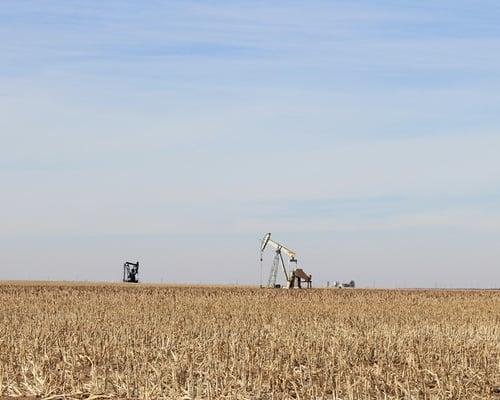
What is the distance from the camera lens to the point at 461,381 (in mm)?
14891

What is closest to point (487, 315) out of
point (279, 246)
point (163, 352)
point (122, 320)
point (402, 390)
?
point (122, 320)

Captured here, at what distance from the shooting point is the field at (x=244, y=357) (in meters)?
14.4

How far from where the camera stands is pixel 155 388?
1388cm

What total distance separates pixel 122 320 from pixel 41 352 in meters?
7.30

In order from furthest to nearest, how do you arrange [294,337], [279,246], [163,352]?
1. [279,246]
2. [294,337]
3. [163,352]

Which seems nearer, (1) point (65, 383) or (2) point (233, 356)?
(1) point (65, 383)

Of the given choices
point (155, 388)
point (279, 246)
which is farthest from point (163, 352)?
point (279, 246)

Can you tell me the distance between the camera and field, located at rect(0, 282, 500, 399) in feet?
47.2

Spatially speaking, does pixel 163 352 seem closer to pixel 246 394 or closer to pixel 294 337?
pixel 294 337

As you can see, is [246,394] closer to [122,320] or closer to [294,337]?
[294,337]

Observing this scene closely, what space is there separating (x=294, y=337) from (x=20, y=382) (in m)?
6.94

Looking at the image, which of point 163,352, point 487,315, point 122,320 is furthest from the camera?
point 487,315

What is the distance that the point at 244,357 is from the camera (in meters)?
16.9

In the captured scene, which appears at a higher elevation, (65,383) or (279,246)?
(279,246)
